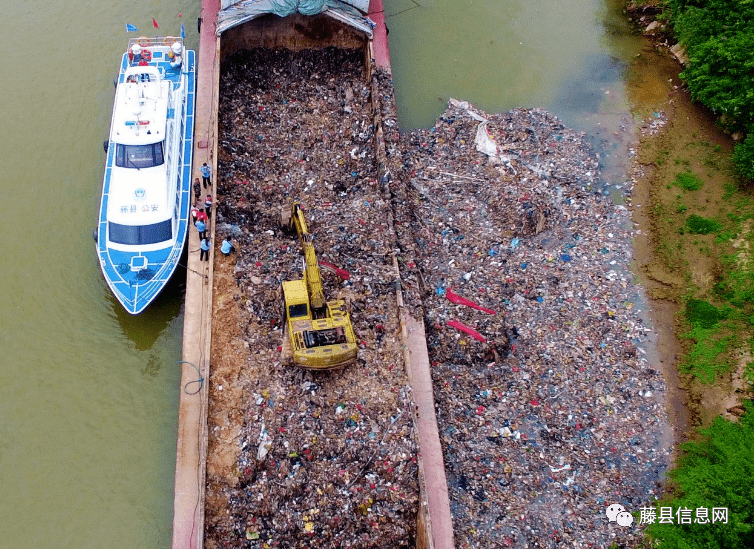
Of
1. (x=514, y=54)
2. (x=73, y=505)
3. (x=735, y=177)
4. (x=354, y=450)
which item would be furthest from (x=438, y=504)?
(x=514, y=54)

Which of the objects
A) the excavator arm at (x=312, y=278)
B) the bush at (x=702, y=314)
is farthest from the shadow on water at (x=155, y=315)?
the bush at (x=702, y=314)

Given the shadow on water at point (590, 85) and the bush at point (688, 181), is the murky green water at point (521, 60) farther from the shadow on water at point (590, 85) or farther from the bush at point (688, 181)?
the bush at point (688, 181)

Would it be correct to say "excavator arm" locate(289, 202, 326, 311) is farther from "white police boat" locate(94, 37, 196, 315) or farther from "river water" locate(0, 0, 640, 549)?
"river water" locate(0, 0, 640, 549)

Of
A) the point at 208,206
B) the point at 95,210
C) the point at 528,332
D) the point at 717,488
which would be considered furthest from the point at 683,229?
the point at 95,210

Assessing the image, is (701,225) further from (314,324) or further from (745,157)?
(314,324)

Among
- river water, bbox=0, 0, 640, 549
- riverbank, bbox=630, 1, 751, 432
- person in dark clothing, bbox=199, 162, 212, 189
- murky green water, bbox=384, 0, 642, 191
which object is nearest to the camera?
river water, bbox=0, 0, 640, 549

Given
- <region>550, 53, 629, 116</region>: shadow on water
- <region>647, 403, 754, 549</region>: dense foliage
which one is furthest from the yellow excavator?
<region>550, 53, 629, 116</region>: shadow on water
